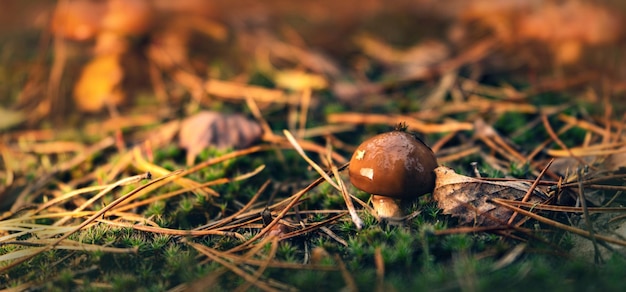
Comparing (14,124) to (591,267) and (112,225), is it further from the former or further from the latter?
(591,267)

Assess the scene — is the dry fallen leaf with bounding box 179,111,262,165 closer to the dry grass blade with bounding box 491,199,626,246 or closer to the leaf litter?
the leaf litter

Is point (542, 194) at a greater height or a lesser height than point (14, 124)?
greater

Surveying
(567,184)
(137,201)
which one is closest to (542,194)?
(567,184)

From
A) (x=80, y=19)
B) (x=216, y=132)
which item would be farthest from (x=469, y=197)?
(x=80, y=19)

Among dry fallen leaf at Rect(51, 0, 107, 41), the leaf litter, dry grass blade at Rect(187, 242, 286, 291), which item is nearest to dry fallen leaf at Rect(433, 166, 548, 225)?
the leaf litter

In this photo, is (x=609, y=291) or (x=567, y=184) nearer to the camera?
(x=609, y=291)

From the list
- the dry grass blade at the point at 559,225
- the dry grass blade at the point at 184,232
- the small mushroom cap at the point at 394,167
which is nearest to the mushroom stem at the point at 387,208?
the small mushroom cap at the point at 394,167

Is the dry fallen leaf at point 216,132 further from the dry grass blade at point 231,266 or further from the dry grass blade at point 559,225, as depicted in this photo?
the dry grass blade at point 559,225
